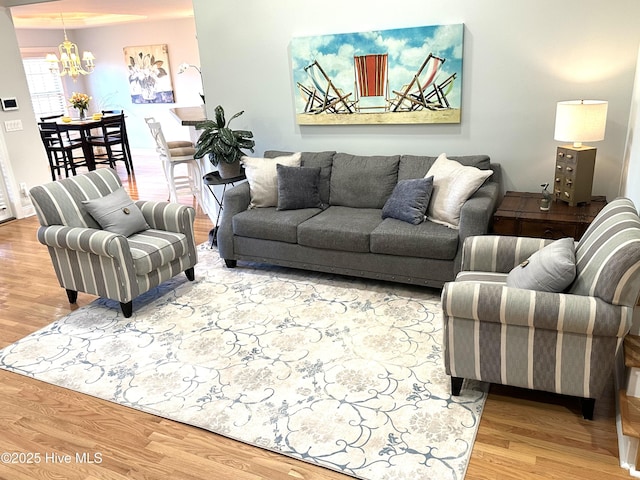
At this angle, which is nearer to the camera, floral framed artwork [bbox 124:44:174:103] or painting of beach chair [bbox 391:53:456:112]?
painting of beach chair [bbox 391:53:456:112]

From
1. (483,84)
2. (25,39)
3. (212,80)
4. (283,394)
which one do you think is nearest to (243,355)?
(283,394)

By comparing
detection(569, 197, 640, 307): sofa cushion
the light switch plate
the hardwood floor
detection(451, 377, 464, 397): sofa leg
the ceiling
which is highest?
the ceiling

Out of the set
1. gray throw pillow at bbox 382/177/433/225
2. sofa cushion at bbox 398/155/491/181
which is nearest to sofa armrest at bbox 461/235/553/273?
gray throw pillow at bbox 382/177/433/225

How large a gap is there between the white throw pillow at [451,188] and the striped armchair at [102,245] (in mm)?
1898

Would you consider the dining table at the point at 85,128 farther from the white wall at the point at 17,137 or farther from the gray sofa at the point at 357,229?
the gray sofa at the point at 357,229

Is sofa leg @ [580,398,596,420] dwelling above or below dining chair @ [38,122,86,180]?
below

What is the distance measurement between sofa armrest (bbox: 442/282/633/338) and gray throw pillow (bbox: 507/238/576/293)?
0.21 feet

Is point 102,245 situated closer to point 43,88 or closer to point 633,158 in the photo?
point 633,158

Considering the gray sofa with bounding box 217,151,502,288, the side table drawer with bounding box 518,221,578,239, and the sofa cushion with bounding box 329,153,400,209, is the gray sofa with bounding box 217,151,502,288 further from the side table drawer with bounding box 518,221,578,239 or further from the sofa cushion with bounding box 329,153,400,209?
the side table drawer with bounding box 518,221,578,239

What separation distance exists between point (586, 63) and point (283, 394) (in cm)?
312

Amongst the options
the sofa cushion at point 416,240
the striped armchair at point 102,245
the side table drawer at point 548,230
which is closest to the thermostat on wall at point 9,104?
the striped armchair at point 102,245

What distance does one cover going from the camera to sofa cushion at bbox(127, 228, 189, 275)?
356 centimetres

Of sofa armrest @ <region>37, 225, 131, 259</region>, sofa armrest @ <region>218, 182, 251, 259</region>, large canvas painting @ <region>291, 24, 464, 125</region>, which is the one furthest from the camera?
sofa armrest @ <region>218, 182, 251, 259</region>

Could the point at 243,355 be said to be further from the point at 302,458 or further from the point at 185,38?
the point at 185,38
